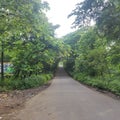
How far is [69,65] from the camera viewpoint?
79000mm

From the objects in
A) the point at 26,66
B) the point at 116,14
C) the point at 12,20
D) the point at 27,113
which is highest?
the point at 116,14

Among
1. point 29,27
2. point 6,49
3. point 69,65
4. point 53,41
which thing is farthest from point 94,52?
point 69,65

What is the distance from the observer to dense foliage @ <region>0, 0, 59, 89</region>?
1208cm

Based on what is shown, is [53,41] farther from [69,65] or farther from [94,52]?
[69,65]

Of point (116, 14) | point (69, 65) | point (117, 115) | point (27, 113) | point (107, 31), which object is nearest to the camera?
point (117, 115)

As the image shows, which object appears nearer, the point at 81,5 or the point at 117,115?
the point at 117,115

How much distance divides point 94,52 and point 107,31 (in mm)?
13515

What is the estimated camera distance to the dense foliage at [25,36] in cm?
1208

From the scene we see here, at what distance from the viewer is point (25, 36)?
90.1ft

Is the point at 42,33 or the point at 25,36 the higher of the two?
the point at 25,36

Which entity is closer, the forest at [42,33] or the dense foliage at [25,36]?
the dense foliage at [25,36]

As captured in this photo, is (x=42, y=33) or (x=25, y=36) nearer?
(x=42, y=33)

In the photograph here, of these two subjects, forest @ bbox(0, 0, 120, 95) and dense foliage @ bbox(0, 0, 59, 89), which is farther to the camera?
forest @ bbox(0, 0, 120, 95)

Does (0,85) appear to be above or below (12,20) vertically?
below
